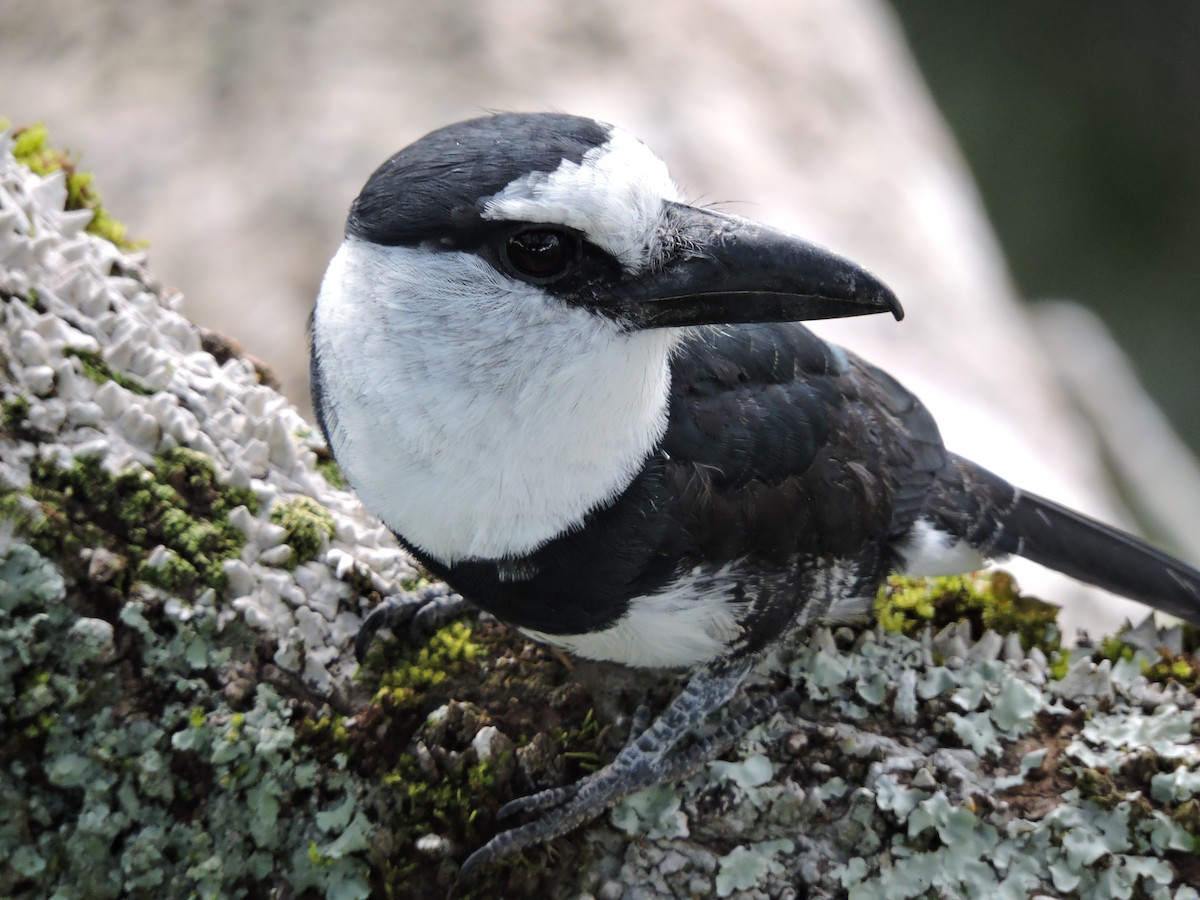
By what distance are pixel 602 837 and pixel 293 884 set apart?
0.71m

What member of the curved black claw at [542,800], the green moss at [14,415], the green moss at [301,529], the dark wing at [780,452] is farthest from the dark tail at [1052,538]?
the green moss at [14,415]

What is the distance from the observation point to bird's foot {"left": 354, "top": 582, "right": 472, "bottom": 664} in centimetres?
264

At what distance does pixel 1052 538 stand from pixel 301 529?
7.05 ft

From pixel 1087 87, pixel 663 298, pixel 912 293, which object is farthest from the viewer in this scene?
pixel 1087 87

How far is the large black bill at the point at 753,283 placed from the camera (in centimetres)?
224

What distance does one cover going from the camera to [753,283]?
7.43 feet

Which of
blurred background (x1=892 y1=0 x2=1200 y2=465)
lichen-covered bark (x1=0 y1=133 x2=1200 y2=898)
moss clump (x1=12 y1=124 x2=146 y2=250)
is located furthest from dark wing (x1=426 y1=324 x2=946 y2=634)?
Answer: blurred background (x1=892 y1=0 x2=1200 y2=465)

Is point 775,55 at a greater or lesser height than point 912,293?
greater

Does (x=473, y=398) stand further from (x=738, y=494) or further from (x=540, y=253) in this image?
(x=738, y=494)

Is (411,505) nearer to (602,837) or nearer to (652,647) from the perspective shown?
(652,647)

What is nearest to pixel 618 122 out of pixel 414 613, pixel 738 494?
pixel 738 494

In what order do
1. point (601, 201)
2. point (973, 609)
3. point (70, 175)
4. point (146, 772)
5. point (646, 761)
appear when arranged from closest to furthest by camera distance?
point (601, 201), point (146, 772), point (646, 761), point (973, 609), point (70, 175)

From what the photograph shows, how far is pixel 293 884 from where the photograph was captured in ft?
7.86

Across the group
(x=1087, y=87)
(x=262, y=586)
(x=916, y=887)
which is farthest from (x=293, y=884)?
(x=1087, y=87)
